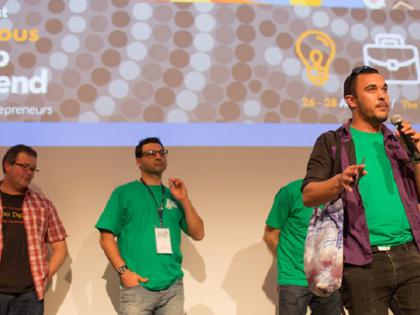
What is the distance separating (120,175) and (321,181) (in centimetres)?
201

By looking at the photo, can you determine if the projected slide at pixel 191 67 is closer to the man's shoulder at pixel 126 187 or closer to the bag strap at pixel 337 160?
the man's shoulder at pixel 126 187

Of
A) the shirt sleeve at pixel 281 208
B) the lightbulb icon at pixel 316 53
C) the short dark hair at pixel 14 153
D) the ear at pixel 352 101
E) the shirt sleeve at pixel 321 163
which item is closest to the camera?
the shirt sleeve at pixel 321 163

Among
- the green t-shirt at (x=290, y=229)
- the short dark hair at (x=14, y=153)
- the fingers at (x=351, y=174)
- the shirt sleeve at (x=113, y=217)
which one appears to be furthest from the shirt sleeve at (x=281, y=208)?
the fingers at (x=351, y=174)

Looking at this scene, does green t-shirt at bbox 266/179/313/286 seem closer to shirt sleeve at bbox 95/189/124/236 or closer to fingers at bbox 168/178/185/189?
fingers at bbox 168/178/185/189

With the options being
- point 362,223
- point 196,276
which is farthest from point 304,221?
point 362,223

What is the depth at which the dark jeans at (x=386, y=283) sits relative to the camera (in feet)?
6.26

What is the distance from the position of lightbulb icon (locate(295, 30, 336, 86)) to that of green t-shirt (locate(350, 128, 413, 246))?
1.80 metres

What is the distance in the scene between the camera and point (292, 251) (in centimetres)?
340

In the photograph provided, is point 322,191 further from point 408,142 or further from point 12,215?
point 12,215

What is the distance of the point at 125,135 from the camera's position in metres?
3.69

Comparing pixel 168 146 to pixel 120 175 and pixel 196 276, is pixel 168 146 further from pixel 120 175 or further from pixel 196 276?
pixel 196 276

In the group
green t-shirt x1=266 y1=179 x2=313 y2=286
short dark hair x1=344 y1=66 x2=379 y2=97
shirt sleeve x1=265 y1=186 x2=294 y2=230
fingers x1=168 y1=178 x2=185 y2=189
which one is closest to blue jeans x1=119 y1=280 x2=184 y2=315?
fingers x1=168 y1=178 x2=185 y2=189

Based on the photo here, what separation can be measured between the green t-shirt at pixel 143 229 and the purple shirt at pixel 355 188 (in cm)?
132

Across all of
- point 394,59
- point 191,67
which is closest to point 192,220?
point 191,67
